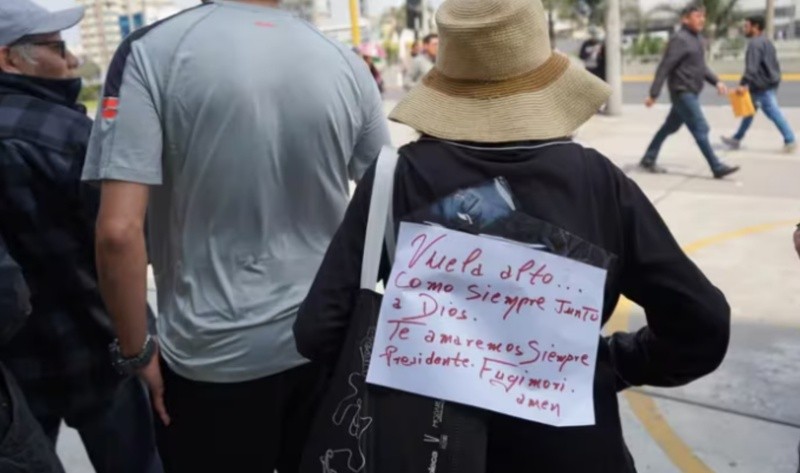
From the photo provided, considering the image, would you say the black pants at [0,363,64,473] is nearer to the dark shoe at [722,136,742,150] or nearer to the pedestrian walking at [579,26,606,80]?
the dark shoe at [722,136,742,150]

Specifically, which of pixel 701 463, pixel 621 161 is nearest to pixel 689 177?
pixel 621 161

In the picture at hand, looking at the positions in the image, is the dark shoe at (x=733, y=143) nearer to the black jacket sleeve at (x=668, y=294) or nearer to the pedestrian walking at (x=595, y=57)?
the pedestrian walking at (x=595, y=57)

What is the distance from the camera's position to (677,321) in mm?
1408

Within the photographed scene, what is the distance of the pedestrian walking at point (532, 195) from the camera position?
135 centimetres

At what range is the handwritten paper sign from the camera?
1337 mm

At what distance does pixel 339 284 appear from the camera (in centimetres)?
144

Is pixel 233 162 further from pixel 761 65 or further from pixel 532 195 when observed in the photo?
pixel 761 65

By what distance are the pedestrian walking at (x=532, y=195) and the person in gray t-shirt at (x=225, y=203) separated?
337mm

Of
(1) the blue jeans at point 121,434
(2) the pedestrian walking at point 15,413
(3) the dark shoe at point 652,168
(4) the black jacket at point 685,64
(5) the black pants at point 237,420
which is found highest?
(2) the pedestrian walking at point 15,413

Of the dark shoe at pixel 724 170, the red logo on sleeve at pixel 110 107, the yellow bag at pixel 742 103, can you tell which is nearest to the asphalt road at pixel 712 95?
the yellow bag at pixel 742 103

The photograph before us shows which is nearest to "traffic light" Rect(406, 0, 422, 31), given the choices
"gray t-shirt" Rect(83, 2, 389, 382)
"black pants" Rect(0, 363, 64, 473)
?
"gray t-shirt" Rect(83, 2, 389, 382)

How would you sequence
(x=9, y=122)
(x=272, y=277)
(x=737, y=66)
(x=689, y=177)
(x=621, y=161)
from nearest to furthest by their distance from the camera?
(x=272, y=277), (x=9, y=122), (x=689, y=177), (x=621, y=161), (x=737, y=66)

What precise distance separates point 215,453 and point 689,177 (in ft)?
24.4

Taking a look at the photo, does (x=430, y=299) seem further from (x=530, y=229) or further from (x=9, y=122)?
(x=9, y=122)
